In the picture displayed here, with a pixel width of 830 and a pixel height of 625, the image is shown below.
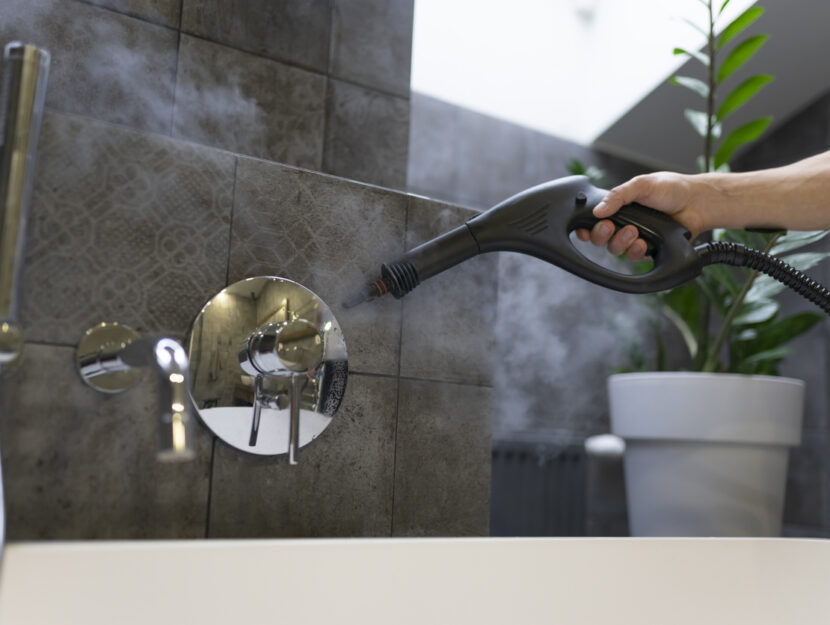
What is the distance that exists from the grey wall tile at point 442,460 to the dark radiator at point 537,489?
2.85 feet

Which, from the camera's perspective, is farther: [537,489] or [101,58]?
[537,489]

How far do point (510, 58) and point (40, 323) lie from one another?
5.23 feet

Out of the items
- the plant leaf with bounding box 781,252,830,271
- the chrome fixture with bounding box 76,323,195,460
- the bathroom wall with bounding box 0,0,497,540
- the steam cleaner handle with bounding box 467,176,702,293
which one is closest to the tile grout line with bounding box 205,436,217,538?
the bathroom wall with bounding box 0,0,497,540

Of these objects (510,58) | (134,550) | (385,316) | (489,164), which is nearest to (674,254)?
(385,316)

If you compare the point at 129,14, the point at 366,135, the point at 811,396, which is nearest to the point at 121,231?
the point at 129,14

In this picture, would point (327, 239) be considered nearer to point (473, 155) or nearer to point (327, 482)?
point (327, 482)

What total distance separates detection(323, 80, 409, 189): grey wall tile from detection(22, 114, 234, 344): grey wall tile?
0.89 feet

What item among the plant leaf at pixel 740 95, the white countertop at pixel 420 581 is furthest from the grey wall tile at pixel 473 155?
the white countertop at pixel 420 581

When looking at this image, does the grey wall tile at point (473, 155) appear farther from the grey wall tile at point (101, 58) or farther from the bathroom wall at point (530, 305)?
the grey wall tile at point (101, 58)

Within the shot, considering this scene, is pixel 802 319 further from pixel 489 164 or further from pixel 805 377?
pixel 489 164

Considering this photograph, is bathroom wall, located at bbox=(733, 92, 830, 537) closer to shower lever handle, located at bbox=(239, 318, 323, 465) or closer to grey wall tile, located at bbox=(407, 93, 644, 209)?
grey wall tile, located at bbox=(407, 93, 644, 209)

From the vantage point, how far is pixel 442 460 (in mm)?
951

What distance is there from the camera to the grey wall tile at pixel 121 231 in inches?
29.0

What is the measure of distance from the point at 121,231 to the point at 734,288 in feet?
3.84
